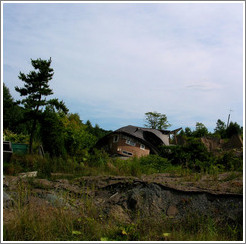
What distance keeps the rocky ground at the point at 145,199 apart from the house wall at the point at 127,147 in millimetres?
9197

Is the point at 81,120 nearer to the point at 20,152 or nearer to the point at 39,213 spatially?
the point at 20,152

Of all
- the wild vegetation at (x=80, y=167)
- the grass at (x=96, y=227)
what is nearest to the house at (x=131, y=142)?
the wild vegetation at (x=80, y=167)

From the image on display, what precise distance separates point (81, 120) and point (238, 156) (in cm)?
1555

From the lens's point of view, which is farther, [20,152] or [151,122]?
[151,122]

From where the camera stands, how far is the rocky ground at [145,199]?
652cm

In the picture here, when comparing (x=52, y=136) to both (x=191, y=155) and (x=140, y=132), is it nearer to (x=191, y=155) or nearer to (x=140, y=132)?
(x=140, y=132)

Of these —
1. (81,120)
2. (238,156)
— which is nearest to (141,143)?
(238,156)

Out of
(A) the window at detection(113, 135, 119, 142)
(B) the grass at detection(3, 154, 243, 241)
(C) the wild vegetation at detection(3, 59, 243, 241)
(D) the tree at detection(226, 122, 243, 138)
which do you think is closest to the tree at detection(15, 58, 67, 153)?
(C) the wild vegetation at detection(3, 59, 243, 241)

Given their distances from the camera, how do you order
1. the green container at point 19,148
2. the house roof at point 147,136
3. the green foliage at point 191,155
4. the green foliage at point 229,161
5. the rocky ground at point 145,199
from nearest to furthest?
1. the rocky ground at point 145,199
2. the green foliage at point 229,161
3. the green foliage at point 191,155
4. the green container at point 19,148
5. the house roof at point 147,136

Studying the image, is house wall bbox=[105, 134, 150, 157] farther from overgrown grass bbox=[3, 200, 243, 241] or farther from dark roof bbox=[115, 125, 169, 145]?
overgrown grass bbox=[3, 200, 243, 241]

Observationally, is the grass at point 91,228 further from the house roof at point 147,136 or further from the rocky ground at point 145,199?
the house roof at point 147,136

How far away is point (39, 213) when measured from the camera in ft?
17.9

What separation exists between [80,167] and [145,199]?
5.98 meters

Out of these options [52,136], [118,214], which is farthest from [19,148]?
[118,214]
